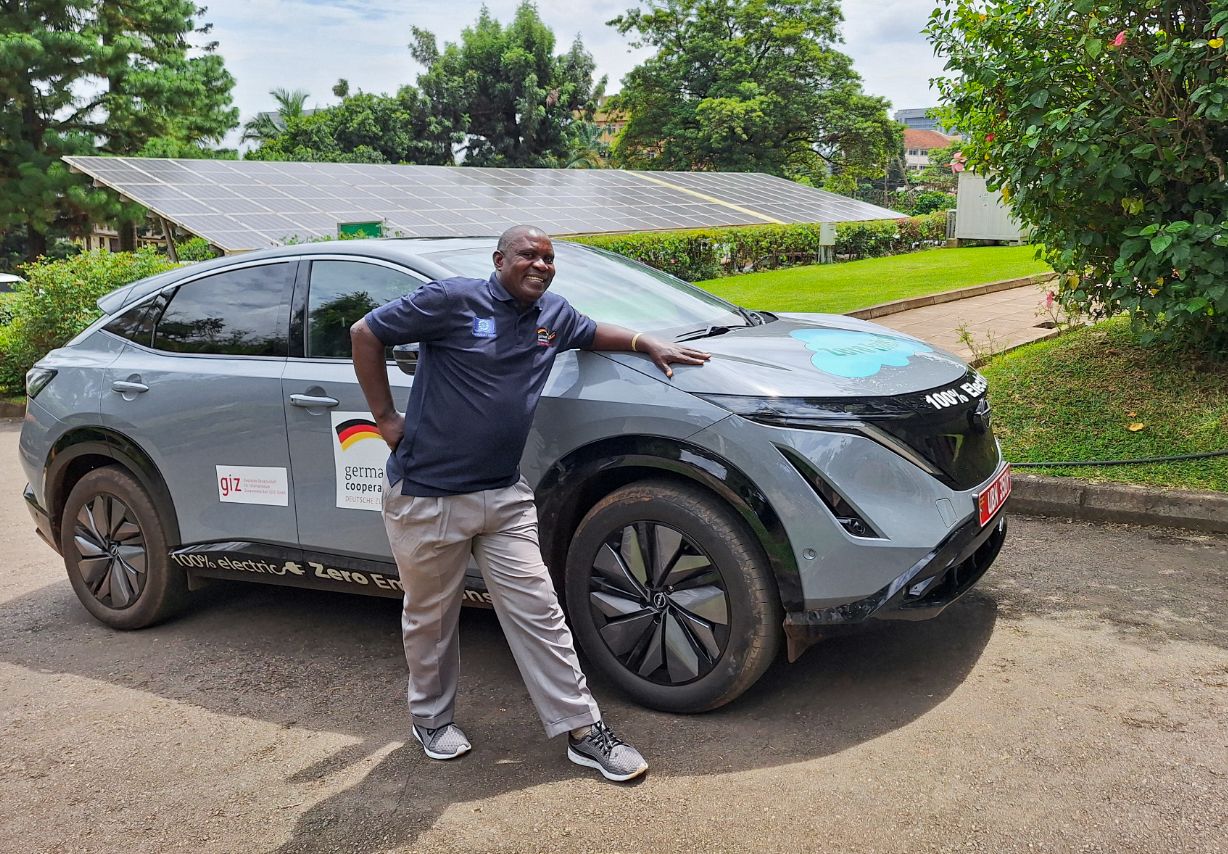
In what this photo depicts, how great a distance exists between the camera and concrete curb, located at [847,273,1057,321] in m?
12.5

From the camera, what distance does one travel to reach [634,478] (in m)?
3.67

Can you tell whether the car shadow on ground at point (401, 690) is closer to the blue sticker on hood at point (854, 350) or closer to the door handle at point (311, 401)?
the blue sticker on hood at point (854, 350)

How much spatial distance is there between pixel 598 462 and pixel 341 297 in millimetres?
1337

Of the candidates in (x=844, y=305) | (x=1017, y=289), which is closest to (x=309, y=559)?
(x=844, y=305)

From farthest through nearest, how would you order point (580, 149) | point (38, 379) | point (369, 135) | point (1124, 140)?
point (580, 149) → point (369, 135) → point (1124, 140) → point (38, 379)

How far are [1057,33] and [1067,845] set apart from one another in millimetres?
5447

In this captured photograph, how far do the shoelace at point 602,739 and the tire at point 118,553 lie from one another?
2.27 meters

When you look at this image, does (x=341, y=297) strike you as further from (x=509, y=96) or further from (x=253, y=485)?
(x=509, y=96)

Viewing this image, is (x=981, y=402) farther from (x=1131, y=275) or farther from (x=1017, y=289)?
(x=1017, y=289)

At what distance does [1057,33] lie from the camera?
→ 6602 millimetres

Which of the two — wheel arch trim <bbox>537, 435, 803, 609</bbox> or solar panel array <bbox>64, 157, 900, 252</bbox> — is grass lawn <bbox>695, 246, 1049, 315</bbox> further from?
wheel arch trim <bbox>537, 435, 803, 609</bbox>

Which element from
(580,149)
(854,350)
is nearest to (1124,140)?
(854,350)

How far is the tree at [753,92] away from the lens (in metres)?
45.9

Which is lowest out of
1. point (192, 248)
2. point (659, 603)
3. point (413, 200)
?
Answer: point (659, 603)
